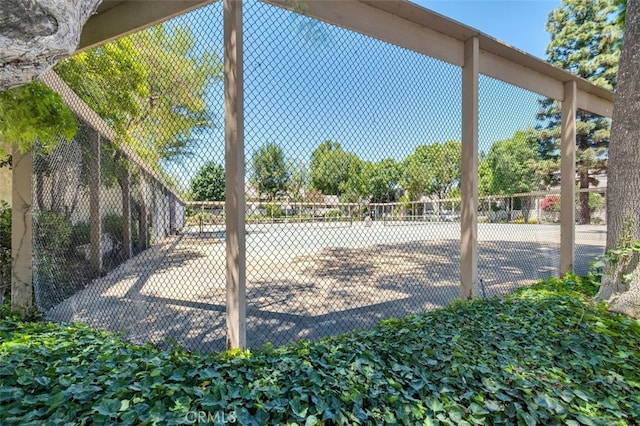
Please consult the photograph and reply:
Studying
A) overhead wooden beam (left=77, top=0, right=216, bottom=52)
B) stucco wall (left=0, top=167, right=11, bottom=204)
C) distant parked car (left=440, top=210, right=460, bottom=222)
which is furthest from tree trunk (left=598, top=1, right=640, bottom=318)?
stucco wall (left=0, top=167, right=11, bottom=204)

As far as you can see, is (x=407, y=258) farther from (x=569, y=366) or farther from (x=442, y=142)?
(x=569, y=366)

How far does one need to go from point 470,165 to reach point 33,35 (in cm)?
317

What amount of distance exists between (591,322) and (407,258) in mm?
3355

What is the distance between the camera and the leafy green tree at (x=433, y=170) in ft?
10.6

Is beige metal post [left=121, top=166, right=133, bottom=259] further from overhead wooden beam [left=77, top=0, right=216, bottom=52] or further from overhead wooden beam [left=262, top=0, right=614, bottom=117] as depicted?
overhead wooden beam [left=262, top=0, right=614, bottom=117]

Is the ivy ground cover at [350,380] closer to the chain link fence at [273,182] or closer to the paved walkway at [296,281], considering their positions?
the chain link fence at [273,182]

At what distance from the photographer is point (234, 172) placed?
2.02 meters

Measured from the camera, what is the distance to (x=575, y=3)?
56.3ft

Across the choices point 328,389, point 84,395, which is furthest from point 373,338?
point 84,395

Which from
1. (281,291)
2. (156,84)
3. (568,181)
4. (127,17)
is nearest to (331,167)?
(156,84)

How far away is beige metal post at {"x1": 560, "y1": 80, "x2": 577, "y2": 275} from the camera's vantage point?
4391 millimetres

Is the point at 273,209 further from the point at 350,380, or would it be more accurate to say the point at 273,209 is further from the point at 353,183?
the point at 350,380

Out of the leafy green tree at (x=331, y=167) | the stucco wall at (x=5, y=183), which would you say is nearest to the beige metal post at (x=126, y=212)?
the stucco wall at (x=5, y=183)

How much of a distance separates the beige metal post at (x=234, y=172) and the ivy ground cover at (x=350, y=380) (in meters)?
0.28
